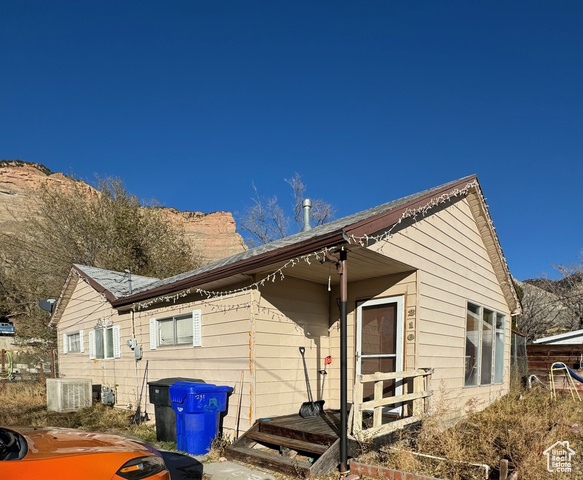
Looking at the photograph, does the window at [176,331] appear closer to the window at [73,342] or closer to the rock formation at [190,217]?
the window at [73,342]

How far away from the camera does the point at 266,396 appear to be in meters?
6.25

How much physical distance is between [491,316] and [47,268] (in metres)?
19.0

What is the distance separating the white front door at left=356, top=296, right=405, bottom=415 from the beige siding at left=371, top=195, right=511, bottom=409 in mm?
346

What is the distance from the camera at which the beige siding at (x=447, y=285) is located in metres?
6.47

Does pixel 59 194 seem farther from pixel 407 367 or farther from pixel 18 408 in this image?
pixel 407 367

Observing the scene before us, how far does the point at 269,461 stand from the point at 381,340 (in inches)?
104

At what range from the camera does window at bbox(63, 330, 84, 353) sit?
39.3 feet

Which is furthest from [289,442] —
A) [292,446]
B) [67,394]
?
[67,394]

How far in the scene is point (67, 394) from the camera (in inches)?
366

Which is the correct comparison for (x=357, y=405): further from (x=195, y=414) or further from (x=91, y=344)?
(x=91, y=344)

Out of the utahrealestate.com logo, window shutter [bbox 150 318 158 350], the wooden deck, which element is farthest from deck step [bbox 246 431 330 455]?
window shutter [bbox 150 318 158 350]

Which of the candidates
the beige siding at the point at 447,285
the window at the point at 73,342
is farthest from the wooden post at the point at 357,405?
the window at the point at 73,342

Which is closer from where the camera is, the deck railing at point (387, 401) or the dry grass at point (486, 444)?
the dry grass at point (486, 444)

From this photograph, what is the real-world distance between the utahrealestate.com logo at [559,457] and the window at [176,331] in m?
5.17
